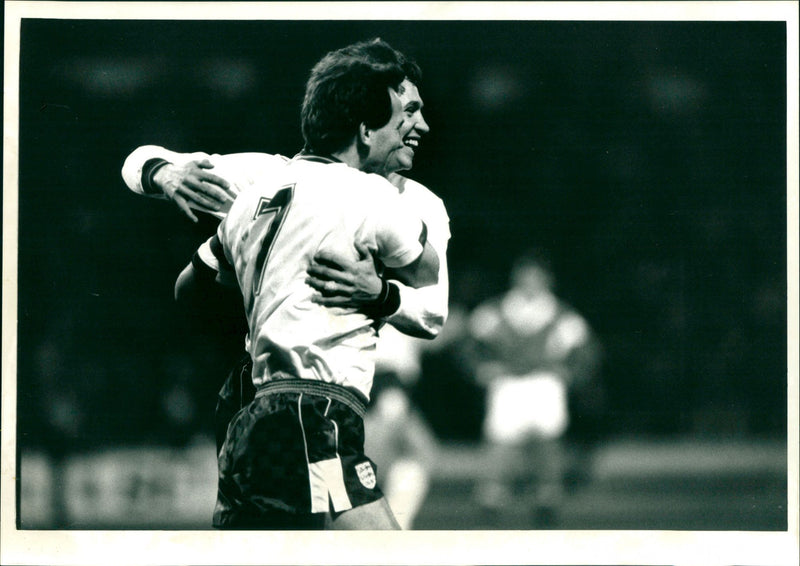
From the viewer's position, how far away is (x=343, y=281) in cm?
345

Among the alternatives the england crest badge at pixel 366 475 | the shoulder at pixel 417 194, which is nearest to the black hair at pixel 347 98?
the shoulder at pixel 417 194

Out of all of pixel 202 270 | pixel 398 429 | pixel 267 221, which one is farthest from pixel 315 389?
pixel 398 429

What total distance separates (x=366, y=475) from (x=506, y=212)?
1.52 meters

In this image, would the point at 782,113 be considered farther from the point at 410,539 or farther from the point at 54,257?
the point at 54,257

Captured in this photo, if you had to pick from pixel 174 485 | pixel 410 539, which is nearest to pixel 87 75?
pixel 174 485

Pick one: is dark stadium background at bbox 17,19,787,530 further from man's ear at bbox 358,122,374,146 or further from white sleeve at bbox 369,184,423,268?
white sleeve at bbox 369,184,423,268

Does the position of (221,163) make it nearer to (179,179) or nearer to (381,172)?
(179,179)

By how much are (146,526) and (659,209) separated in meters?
2.72

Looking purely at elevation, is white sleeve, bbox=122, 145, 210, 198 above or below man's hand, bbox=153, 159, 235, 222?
above

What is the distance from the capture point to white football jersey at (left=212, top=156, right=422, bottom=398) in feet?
11.2

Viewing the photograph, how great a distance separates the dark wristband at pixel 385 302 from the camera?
11.4ft

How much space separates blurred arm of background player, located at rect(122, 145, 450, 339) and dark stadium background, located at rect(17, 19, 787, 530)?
0.11 m

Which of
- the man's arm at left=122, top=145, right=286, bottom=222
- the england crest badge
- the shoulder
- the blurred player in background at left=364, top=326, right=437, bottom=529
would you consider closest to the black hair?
the man's arm at left=122, top=145, right=286, bottom=222

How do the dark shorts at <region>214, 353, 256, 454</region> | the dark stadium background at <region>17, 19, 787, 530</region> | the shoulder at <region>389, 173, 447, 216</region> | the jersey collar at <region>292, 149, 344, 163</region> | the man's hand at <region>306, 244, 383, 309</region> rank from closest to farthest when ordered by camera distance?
the man's hand at <region>306, 244, 383, 309</region> → the jersey collar at <region>292, 149, 344, 163</region> → the dark shorts at <region>214, 353, 256, 454</region> → the shoulder at <region>389, 173, 447, 216</region> → the dark stadium background at <region>17, 19, 787, 530</region>
